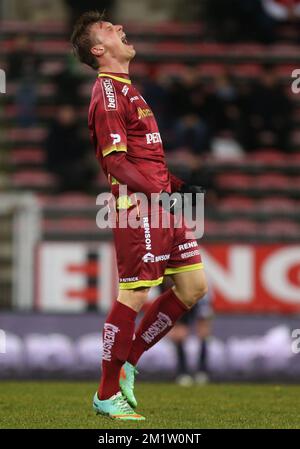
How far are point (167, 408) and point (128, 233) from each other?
5.23 feet

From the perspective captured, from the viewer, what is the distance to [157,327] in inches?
286

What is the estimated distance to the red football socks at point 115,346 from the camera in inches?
270

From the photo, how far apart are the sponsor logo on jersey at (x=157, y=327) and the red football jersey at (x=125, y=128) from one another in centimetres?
83

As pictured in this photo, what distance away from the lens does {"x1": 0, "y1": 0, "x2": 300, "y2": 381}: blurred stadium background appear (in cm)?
1308

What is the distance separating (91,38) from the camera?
7.14m

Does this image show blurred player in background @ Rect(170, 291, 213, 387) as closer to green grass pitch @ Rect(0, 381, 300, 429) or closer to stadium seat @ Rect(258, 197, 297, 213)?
green grass pitch @ Rect(0, 381, 300, 429)

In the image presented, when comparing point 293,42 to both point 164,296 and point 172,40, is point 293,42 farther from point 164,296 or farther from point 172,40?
point 164,296

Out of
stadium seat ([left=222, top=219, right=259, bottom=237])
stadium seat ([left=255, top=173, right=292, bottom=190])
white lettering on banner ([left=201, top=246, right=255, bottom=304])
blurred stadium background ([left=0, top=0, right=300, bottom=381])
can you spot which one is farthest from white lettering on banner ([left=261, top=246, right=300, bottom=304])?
stadium seat ([left=255, top=173, right=292, bottom=190])

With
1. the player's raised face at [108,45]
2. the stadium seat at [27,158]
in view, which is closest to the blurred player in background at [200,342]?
the stadium seat at [27,158]

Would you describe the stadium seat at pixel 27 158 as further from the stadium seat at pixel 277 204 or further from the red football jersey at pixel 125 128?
the red football jersey at pixel 125 128

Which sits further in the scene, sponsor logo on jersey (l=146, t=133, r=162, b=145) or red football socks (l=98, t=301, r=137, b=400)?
sponsor logo on jersey (l=146, t=133, r=162, b=145)

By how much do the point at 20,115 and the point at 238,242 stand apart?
436 centimetres

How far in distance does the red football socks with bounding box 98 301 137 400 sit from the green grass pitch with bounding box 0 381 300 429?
212 mm
